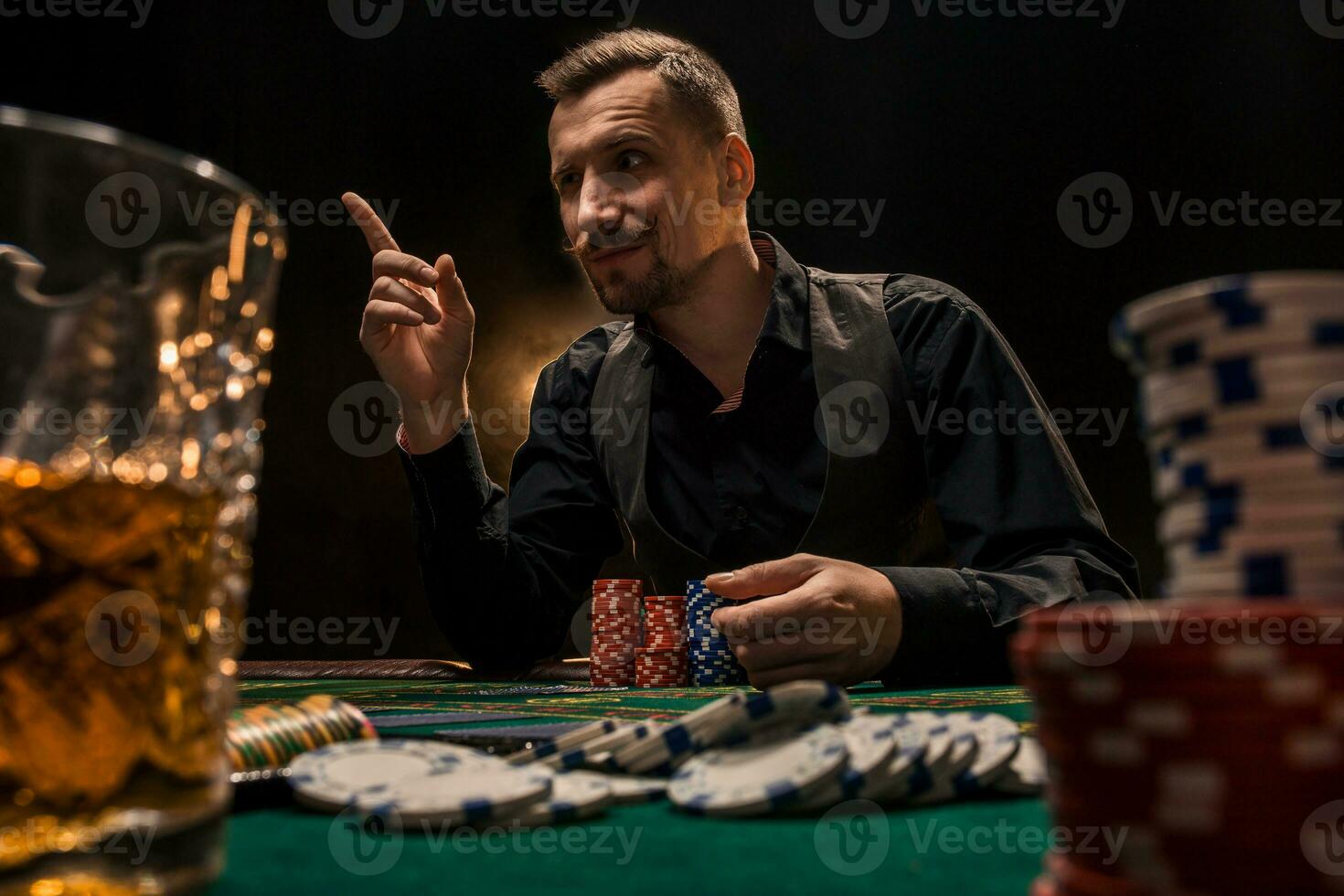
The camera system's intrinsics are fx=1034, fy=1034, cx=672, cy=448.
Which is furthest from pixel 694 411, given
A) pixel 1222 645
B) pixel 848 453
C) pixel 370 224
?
pixel 1222 645

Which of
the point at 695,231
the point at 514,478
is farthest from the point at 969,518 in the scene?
the point at 514,478

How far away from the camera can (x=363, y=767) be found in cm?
92

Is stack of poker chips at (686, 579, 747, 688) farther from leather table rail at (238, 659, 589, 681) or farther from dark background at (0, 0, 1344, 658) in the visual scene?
dark background at (0, 0, 1344, 658)

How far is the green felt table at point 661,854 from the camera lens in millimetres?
677

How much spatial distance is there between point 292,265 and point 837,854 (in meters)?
Result: 6.93

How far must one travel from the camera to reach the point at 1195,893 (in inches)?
22.4

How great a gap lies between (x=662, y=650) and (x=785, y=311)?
1.20 meters

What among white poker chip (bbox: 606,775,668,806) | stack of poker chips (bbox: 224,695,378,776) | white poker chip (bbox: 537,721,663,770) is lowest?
white poker chip (bbox: 606,775,668,806)

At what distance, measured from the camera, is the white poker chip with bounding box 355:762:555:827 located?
0.81m

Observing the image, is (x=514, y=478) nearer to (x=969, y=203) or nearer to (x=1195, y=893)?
(x=1195, y=893)

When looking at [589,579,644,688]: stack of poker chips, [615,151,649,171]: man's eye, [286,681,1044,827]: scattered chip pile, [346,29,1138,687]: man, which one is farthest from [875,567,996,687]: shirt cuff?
[615,151,649,171]: man's eye

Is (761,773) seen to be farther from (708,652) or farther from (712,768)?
(708,652)

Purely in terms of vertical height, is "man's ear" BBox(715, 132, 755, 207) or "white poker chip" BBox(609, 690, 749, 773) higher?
"man's ear" BBox(715, 132, 755, 207)

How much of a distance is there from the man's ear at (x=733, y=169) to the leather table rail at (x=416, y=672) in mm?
1626
